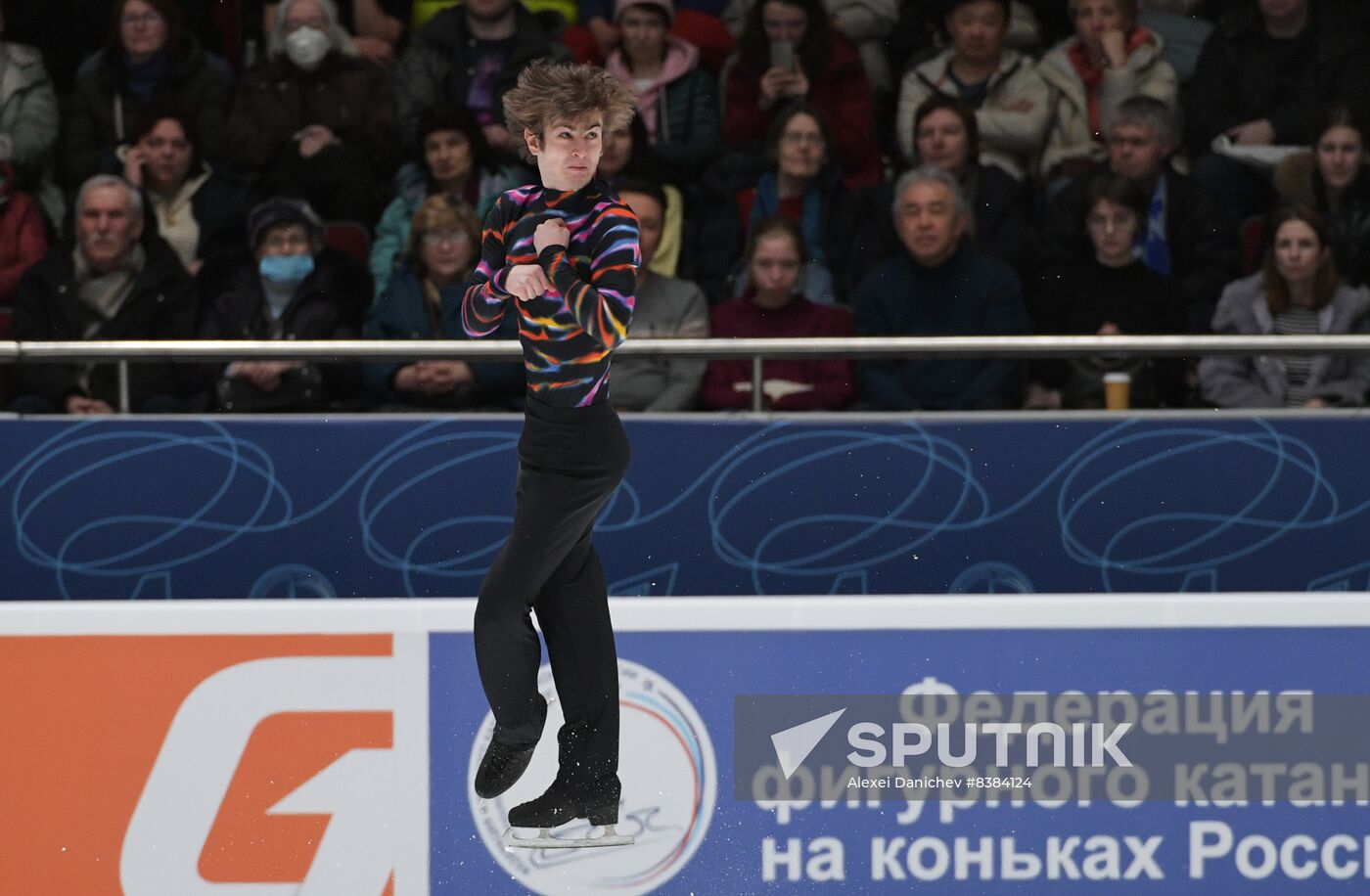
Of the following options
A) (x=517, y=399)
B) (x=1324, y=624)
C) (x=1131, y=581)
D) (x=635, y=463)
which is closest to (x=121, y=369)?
(x=517, y=399)

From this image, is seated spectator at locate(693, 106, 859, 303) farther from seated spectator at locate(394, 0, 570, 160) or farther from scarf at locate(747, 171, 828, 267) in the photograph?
seated spectator at locate(394, 0, 570, 160)

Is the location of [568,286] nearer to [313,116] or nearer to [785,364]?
[785,364]

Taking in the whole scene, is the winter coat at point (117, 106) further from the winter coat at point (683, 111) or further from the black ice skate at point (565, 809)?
the black ice skate at point (565, 809)

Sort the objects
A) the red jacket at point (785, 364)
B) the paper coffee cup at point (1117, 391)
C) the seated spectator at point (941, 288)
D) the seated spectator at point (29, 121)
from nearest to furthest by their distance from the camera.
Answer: the paper coffee cup at point (1117, 391)
the red jacket at point (785, 364)
the seated spectator at point (941, 288)
the seated spectator at point (29, 121)

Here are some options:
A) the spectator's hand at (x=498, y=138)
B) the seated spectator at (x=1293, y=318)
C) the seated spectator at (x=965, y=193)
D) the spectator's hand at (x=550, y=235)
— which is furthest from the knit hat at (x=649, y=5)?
the spectator's hand at (x=550, y=235)

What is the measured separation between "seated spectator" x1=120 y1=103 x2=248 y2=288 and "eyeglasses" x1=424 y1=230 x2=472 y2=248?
130 centimetres

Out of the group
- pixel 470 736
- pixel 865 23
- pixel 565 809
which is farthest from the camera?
pixel 865 23

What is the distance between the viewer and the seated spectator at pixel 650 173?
20.8 feet

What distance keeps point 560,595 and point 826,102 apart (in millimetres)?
3740

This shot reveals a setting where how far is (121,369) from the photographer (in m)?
5.32

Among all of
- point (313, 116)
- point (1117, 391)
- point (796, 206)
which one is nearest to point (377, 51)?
point (313, 116)

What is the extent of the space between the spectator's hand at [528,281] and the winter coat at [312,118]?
12.7ft

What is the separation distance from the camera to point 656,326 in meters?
5.77

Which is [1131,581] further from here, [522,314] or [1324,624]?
[522,314]
